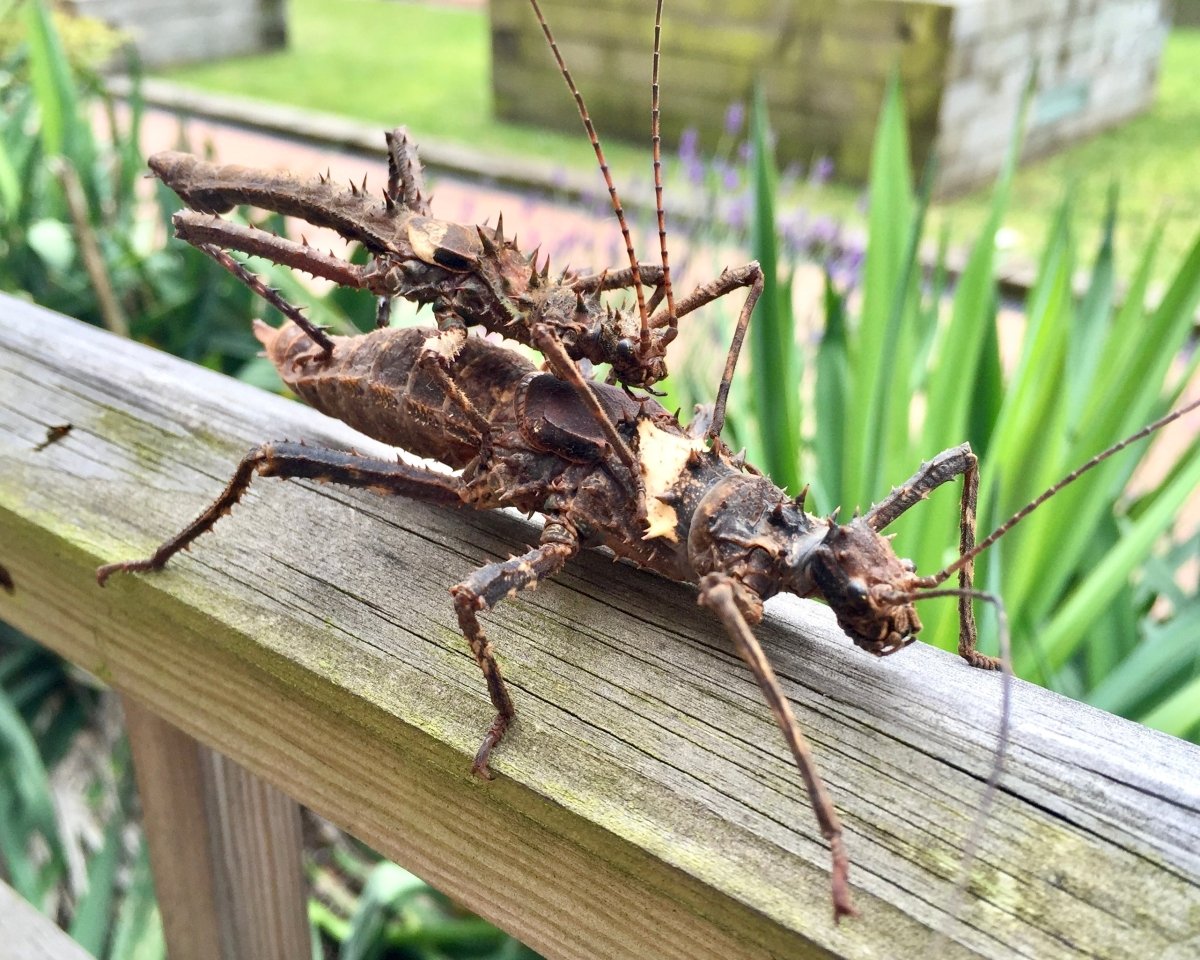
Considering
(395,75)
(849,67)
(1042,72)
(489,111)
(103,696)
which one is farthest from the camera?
(395,75)

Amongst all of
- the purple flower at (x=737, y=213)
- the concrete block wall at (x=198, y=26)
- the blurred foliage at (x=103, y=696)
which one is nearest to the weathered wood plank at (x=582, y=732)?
the blurred foliage at (x=103, y=696)

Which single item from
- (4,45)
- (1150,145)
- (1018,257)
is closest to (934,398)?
(1018,257)

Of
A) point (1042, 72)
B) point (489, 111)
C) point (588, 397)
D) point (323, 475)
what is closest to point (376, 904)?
point (323, 475)

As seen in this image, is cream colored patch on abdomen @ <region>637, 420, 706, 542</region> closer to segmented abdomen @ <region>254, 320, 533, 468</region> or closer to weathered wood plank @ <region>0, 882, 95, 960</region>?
segmented abdomen @ <region>254, 320, 533, 468</region>

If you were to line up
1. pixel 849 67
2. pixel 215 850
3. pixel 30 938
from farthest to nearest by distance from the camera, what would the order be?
pixel 849 67
pixel 215 850
pixel 30 938

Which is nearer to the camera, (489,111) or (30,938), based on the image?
(30,938)

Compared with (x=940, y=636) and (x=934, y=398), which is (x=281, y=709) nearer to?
(x=940, y=636)

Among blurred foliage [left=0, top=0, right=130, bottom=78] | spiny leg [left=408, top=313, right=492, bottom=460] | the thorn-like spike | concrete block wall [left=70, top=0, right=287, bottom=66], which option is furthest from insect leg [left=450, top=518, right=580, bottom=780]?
concrete block wall [left=70, top=0, right=287, bottom=66]

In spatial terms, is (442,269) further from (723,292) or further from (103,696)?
(103,696)
